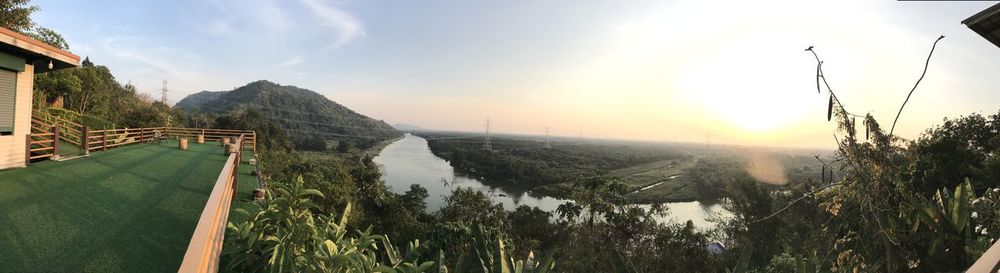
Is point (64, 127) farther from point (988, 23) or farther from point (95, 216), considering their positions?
point (988, 23)

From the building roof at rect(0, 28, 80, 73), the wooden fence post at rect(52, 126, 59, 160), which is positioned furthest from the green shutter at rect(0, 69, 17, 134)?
the wooden fence post at rect(52, 126, 59, 160)

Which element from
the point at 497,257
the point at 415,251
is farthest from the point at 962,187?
the point at 415,251

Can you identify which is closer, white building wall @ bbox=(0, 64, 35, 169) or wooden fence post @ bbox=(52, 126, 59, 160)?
white building wall @ bbox=(0, 64, 35, 169)

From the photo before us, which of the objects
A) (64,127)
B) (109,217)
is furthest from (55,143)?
(109,217)

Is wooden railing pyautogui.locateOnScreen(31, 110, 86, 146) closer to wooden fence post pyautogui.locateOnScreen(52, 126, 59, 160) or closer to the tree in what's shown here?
wooden fence post pyautogui.locateOnScreen(52, 126, 59, 160)

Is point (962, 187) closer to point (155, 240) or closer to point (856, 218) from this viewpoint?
point (856, 218)

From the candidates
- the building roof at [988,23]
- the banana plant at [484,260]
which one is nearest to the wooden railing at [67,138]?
the banana plant at [484,260]

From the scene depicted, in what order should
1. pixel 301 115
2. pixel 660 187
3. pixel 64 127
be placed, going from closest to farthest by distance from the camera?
pixel 64 127 → pixel 660 187 → pixel 301 115
